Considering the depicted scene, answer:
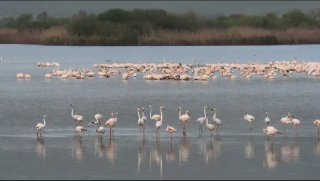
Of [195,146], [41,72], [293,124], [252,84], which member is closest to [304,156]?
[195,146]

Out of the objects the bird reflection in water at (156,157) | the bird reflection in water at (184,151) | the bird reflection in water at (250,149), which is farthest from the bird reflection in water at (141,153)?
the bird reflection in water at (250,149)

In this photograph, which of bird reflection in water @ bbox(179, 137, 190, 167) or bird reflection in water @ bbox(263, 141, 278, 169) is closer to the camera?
bird reflection in water @ bbox(263, 141, 278, 169)

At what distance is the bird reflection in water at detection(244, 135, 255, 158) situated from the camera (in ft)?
37.8

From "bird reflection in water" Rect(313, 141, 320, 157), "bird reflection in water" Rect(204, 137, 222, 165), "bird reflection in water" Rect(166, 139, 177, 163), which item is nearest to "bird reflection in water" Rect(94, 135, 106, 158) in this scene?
"bird reflection in water" Rect(166, 139, 177, 163)

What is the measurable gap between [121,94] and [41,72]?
Result: 11.6 metres

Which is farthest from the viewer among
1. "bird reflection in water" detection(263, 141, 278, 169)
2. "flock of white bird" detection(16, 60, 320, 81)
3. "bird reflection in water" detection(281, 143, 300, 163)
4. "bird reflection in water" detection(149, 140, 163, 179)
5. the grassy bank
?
the grassy bank

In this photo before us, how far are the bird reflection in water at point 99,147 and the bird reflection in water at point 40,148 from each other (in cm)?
79

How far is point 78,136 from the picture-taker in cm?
1360

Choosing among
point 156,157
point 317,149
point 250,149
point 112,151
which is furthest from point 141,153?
point 317,149

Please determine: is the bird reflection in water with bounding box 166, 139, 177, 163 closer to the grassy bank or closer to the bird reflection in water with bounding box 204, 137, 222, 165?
the bird reflection in water with bounding box 204, 137, 222, 165

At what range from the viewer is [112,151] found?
1200 centimetres

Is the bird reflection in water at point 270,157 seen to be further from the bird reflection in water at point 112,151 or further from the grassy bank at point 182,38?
the grassy bank at point 182,38

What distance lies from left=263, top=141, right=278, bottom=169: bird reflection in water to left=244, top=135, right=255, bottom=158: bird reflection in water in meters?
0.21

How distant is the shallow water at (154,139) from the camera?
10414 mm
